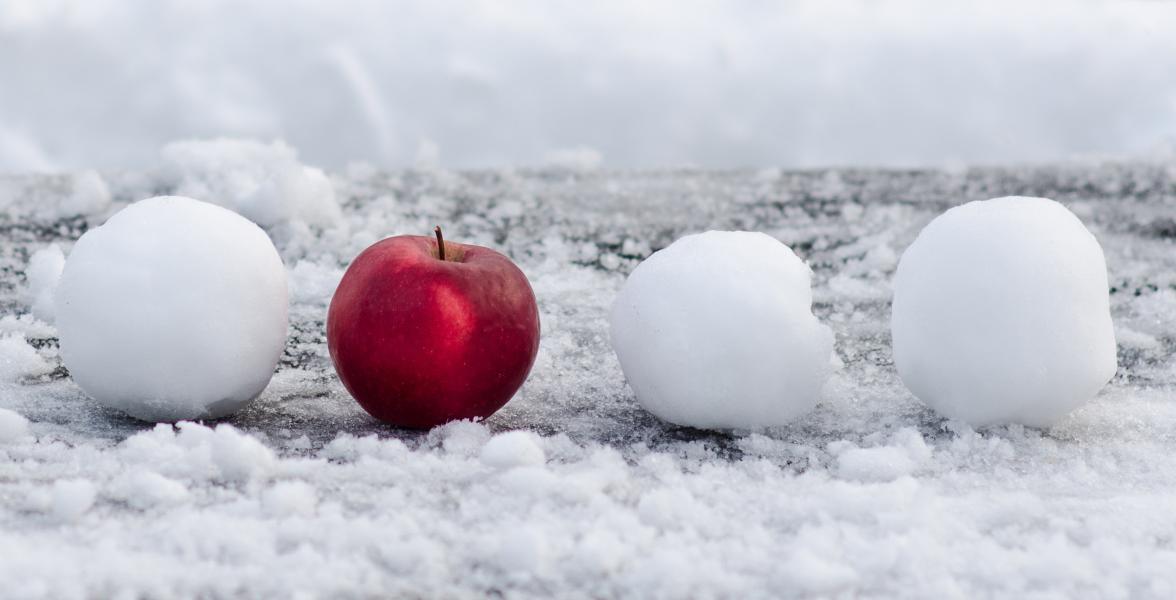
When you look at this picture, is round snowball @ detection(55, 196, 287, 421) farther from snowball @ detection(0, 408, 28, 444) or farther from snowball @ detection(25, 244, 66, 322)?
snowball @ detection(25, 244, 66, 322)

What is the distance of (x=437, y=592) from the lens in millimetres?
998

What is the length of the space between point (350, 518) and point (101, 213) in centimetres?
178

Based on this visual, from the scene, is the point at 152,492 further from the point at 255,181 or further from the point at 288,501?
the point at 255,181

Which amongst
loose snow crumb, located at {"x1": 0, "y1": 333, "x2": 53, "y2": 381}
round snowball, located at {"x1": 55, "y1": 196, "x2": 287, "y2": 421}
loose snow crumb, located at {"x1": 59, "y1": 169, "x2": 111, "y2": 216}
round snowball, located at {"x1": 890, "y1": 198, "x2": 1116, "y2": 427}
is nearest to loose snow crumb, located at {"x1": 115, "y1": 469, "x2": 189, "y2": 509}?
round snowball, located at {"x1": 55, "y1": 196, "x2": 287, "y2": 421}

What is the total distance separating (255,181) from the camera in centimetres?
272

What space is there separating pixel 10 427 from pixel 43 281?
0.67 metres

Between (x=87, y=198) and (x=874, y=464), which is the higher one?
(x=87, y=198)

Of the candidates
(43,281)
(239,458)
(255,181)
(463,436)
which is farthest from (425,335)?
(255,181)

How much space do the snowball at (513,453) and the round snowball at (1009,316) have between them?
462 mm

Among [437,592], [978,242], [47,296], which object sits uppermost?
[978,242]

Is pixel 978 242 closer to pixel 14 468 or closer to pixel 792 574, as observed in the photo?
pixel 792 574

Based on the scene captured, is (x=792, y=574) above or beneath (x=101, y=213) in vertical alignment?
beneath

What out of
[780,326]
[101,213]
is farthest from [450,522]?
[101,213]

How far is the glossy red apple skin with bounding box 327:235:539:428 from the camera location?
137 cm
